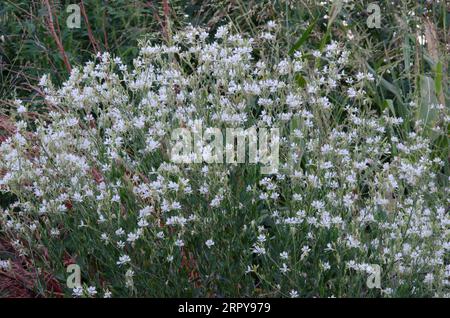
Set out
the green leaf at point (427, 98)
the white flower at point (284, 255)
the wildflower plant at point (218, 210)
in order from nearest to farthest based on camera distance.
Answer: the white flower at point (284, 255)
the wildflower plant at point (218, 210)
the green leaf at point (427, 98)

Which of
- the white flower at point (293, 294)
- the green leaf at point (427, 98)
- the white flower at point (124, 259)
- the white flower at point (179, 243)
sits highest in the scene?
the green leaf at point (427, 98)

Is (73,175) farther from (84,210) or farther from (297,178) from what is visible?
(297,178)

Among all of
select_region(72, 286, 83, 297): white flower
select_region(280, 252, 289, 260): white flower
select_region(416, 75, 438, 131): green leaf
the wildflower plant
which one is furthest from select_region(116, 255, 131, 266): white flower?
select_region(416, 75, 438, 131): green leaf

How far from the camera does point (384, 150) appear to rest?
345 centimetres

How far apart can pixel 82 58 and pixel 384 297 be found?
132 inches

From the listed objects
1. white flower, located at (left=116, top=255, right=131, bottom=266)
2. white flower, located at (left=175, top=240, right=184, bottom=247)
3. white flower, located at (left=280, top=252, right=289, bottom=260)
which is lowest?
white flower, located at (left=116, top=255, right=131, bottom=266)

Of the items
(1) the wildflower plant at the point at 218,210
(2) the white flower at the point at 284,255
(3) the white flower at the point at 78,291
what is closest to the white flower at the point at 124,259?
(1) the wildflower plant at the point at 218,210

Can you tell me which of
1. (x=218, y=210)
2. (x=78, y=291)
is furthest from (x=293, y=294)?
(x=78, y=291)

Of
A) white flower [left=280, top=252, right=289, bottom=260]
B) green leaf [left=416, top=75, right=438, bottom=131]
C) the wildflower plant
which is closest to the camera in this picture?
white flower [left=280, top=252, right=289, bottom=260]

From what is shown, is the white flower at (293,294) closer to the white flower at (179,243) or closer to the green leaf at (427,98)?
the white flower at (179,243)

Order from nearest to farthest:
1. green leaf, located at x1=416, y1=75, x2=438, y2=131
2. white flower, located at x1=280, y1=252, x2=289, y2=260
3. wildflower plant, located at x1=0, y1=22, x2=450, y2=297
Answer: white flower, located at x1=280, y1=252, x2=289, y2=260, wildflower plant, located at x1=0, y1=22, x2=450, y2=297, green leaf, located at x1=416, y1=75, x2=438, y2=131

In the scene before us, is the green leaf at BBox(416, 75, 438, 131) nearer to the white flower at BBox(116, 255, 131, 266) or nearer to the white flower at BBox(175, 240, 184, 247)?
the white flower at BBox(175, 240, 184, 247)

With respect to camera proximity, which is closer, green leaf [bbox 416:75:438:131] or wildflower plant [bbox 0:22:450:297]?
wildflower plant [bbox 0:22:450:297]
